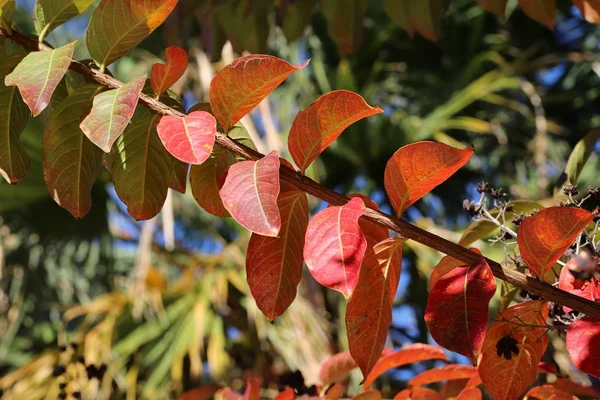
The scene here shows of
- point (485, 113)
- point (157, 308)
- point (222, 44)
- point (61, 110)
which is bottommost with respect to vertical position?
point (157, 308)

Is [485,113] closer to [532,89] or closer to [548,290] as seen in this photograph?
[532,89]

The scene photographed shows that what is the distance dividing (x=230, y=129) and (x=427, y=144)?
12cm

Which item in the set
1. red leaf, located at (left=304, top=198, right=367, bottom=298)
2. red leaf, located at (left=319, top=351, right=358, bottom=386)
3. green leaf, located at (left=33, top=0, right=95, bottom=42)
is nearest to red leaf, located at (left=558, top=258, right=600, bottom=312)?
red leaf, located at (left=304, top=198, right=367, bottom=298)

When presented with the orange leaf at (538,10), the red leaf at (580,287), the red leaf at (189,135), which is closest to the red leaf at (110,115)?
the red leaf at (189,135)

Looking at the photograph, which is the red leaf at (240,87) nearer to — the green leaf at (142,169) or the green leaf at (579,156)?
the green leaf at (142,169)

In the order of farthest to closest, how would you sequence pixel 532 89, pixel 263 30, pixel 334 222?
1. pixel 532 89
2. pixel 263 30
3. pixel 334 222

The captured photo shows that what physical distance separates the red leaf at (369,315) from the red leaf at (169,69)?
154 millimetres

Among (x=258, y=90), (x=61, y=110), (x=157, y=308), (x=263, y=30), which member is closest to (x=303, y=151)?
(x=258, y=90)

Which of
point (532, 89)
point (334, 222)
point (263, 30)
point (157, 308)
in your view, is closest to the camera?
point (334, 222)

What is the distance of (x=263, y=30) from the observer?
104 cm

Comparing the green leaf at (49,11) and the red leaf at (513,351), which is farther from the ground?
the green leaf at (49,11)

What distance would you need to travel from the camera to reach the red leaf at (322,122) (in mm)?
411

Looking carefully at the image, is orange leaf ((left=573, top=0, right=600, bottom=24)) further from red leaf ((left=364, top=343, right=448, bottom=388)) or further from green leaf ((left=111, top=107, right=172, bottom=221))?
green leaf ((left=111, top=107, right=172, bottom=221))

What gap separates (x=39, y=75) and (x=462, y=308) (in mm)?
259
